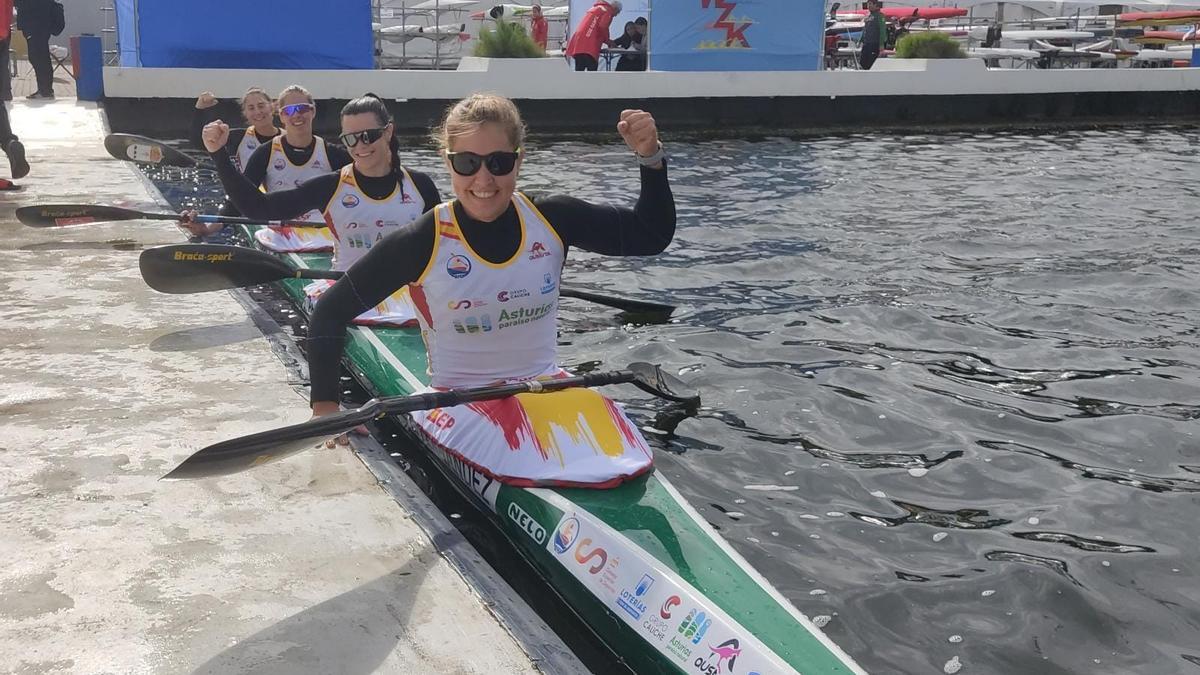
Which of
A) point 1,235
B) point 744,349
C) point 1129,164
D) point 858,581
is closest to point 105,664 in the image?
point 858,581

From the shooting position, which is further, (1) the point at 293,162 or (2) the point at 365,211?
(1) the point at 293,162

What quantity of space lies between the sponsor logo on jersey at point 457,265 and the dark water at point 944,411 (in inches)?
66.9

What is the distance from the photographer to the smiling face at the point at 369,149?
6742 millimetres

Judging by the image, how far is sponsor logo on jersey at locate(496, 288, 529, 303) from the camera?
4645 mm

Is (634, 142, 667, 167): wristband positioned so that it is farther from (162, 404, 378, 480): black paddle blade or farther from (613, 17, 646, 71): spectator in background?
(613, 17, 646, 71): spectator in background

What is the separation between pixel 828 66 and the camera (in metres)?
27.1

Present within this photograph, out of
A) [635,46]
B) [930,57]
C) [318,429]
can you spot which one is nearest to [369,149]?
[318,429]

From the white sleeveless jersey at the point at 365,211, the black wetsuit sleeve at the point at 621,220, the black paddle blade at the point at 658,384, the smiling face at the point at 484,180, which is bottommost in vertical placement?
the black paddle blade at the point at 658,384

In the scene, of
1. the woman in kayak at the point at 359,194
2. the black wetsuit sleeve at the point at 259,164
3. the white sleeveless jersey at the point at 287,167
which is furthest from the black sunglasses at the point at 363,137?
the black wetsuit sleeve at the point at 259,164

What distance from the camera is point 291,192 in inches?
278

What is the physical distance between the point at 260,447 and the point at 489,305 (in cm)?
109

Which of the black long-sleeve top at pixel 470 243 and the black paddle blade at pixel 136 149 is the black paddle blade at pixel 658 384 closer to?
the black long-sleeve top at pixel 470 243

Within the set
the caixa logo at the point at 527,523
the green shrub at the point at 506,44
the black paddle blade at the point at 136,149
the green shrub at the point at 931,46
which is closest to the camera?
the caixa logo at the point at 527,523

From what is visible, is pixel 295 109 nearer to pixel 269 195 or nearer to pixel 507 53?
pixel 269 195
